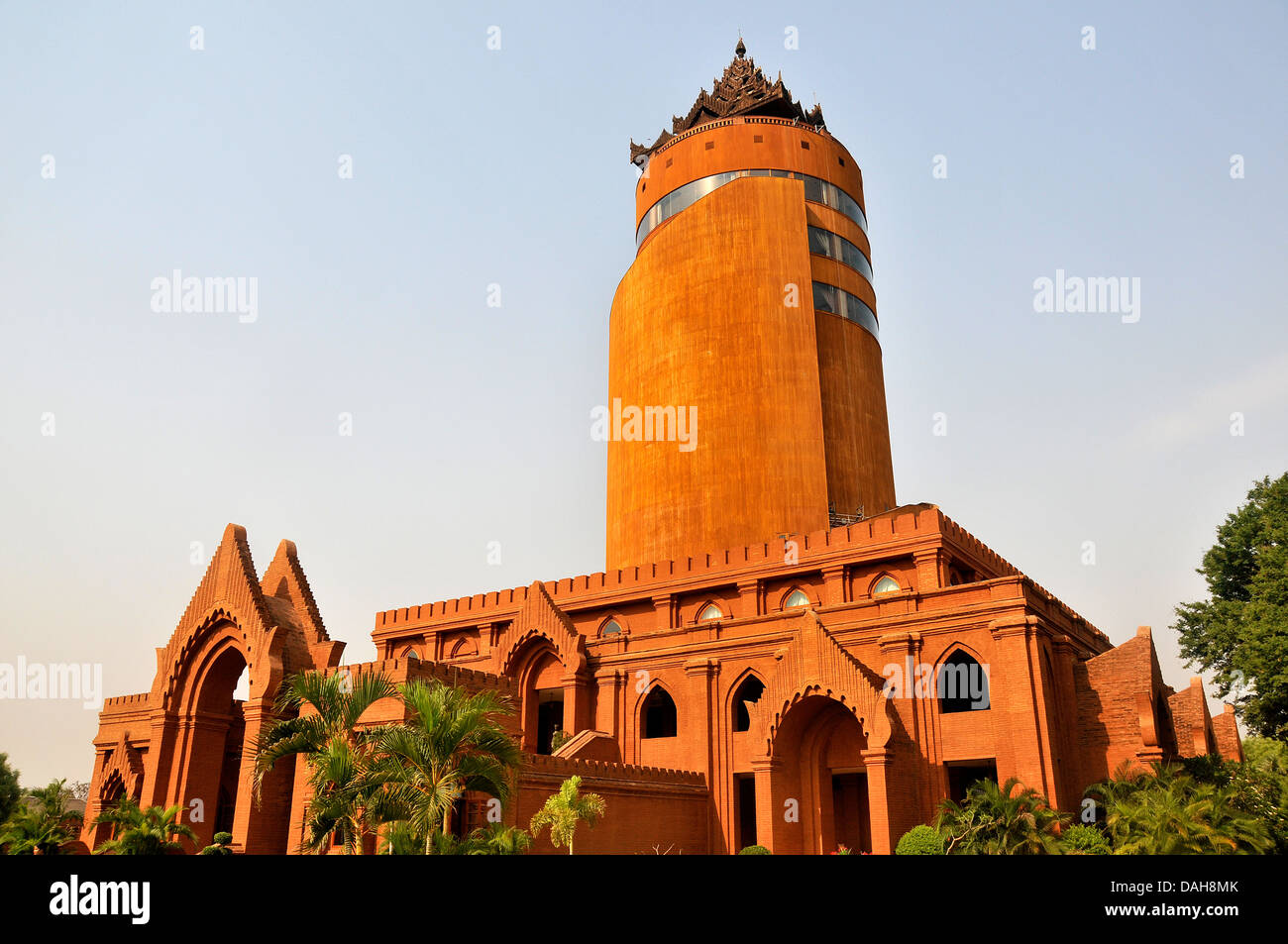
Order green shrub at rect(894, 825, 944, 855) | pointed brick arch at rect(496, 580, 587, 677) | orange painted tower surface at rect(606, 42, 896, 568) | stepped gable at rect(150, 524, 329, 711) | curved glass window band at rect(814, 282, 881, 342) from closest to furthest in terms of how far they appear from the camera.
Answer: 1. green shrub at rect(894, 825, 944, 855)
2. stepped gable at rect(150, 524, 329, 711)
3. pointed brick arch at rect(496, 580, 587, 677)
4. orange painted tower surface at rect(606, 42, 896, 568)
5. curved glass window band at rect(814, 282, 881, 342)

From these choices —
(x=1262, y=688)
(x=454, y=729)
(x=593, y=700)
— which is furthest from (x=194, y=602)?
(x=1262, y=688)

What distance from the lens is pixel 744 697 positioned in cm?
2900

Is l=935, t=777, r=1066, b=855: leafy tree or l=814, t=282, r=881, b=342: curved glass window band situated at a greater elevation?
l=814, t=282, r=881, b=342: curved glass window band

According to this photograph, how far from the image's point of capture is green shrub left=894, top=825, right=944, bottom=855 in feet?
68.7

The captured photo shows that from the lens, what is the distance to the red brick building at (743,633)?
24.9 meters

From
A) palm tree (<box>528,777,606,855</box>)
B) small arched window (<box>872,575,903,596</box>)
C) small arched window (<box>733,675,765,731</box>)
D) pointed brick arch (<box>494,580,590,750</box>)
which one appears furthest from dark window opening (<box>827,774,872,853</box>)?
palm tree (<box>528,777,606,855</box>)

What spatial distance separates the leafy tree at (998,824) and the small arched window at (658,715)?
11371 millimetres

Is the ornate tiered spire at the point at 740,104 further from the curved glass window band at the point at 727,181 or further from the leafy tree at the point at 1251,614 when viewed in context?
the leafy tree at the point at 1251,614

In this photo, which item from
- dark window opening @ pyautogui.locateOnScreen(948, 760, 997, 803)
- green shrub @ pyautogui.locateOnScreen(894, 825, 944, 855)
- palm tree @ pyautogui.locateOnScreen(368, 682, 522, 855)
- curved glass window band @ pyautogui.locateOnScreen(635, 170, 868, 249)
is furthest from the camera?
curved glass window band @ pyautogui.locateOnScreen(635, 170, 868, 249)

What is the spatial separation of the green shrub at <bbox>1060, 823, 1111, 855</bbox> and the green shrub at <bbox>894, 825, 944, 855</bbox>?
8.65 feet

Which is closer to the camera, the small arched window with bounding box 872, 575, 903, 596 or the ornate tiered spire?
the small arched window with bounding box 872, 575, 903, 596

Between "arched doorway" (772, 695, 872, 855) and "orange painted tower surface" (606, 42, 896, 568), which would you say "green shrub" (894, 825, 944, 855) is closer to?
"arched doorway" (772, 695, 872, 855)
